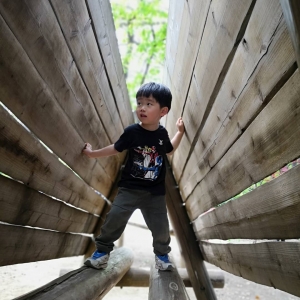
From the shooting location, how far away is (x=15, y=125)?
131 cm

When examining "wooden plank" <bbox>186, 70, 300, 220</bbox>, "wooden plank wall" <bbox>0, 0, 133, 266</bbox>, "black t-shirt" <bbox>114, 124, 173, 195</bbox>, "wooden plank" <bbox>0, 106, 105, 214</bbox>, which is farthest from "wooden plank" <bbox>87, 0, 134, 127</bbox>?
"wooden plank" <bbox>186, 70, 300, 220</bbox>

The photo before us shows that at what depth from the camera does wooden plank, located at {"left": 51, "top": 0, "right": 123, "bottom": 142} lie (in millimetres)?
1355

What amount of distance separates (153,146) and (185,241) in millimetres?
1520

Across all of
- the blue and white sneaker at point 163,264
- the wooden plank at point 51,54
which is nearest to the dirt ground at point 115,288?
the blue and white sneaker at point 163,264

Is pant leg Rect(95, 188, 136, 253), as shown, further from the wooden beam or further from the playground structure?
the wooden beam

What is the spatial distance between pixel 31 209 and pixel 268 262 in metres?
1.08

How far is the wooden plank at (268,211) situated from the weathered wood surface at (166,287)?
0.40 metres

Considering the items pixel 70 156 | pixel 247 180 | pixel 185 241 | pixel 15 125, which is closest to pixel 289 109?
pixel 247 180

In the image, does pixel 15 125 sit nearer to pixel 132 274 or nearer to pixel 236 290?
pixel 132 274

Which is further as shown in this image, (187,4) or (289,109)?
(187,4)

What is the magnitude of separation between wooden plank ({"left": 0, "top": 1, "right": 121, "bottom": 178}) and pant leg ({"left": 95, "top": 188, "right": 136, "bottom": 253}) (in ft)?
1.69

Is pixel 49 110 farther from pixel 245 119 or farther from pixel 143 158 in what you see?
pixel 143 158

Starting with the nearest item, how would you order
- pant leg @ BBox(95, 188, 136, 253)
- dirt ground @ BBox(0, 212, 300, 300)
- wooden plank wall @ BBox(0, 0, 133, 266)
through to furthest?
wooden plank wall @ BBox(0, 0, 133, 266) → pant leg @ BBox(95, 188, 136, 253) → dirt ground @ BBox(0, 212, 300, 300)

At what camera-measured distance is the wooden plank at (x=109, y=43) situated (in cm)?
167
